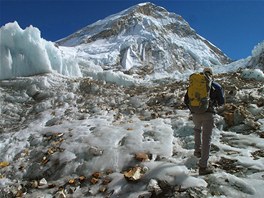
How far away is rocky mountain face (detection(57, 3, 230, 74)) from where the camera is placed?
211 ft

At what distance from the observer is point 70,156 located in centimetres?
805

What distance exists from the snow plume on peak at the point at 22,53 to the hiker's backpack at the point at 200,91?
1179cm

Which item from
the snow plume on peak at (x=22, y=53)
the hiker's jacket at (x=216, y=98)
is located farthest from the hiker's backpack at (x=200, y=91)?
the snow plume on peak at (x=22, y=53)

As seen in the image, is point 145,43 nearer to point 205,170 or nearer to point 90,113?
point 90,113

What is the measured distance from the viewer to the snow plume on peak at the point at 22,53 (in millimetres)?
16578

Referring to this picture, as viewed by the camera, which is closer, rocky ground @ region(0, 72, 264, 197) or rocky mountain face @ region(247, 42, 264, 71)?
rocky ground @ region(0, 72, 264, 197)

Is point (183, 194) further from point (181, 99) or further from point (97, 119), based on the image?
point (181, 99)

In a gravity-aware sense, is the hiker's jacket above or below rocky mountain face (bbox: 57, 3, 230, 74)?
below

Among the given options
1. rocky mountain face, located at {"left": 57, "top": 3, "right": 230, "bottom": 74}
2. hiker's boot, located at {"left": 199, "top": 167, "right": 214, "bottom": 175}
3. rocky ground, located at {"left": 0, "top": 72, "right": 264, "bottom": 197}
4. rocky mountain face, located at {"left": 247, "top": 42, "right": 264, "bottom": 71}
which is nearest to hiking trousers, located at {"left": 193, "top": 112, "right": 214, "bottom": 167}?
hiker's boot, located at {"left": 199, "top": 167, "right": 214, "bottom": 175}

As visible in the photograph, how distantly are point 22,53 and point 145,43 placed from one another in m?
57.9

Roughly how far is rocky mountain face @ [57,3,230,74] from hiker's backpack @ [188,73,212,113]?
4849cm

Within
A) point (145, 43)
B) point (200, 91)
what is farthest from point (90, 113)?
point (145, 43)

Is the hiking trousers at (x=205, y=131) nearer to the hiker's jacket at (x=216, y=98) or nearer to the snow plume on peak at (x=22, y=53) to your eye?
the hiker's jacket at (x=216, y=98)

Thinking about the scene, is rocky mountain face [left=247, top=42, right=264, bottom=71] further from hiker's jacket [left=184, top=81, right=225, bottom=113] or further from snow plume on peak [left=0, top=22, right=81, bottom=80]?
hiker's jacket [left=184, top=81, right=225, bottom=113]
